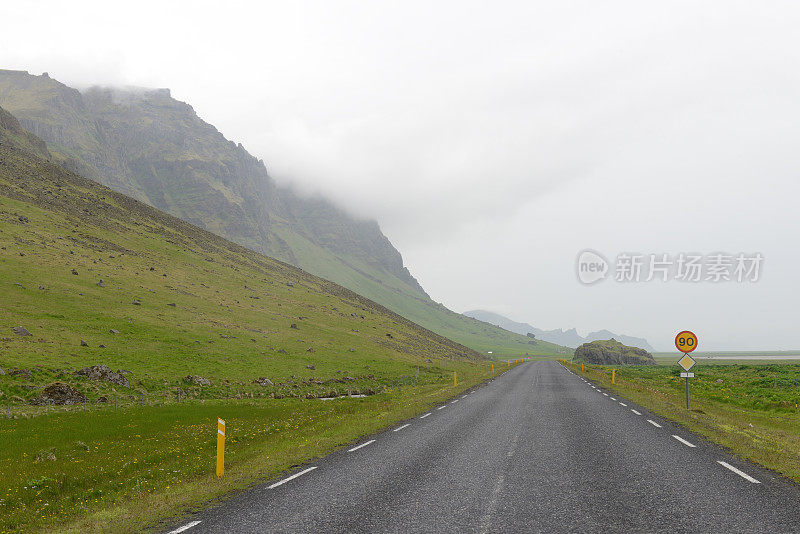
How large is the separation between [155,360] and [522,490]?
4753cm

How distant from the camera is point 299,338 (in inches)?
3002

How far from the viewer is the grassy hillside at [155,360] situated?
1249 cm

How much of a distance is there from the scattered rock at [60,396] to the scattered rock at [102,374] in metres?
3.71

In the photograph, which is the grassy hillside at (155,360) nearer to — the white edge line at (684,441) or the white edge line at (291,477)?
the white edge line at (291,477)

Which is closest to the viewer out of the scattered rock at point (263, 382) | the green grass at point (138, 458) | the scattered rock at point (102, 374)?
the green grass at point (138, 458)

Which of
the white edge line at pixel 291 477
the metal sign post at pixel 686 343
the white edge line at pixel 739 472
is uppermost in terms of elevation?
the metal sign post at pixel 686 343

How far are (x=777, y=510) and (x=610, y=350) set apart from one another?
5972 inches

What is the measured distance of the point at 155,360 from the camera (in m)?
46.9

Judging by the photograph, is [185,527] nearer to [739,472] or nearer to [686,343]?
[739,472]

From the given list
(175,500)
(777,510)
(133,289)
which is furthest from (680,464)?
(133,289)

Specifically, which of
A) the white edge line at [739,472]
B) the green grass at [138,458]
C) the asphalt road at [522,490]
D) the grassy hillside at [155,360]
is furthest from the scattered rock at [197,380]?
the white edge line at [739,472]

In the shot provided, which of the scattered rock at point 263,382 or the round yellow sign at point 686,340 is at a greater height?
the round yellow sign at point 686,340

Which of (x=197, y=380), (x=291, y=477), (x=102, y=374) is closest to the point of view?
(x=291, y=477)

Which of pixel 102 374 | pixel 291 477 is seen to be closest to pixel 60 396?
pixel 102 374
